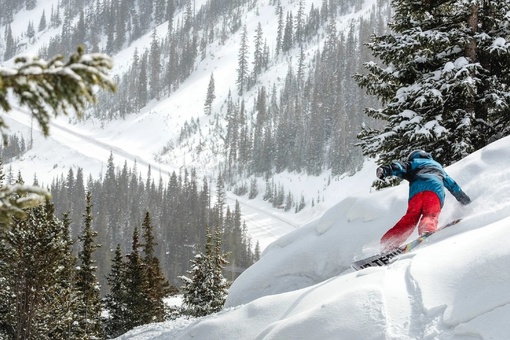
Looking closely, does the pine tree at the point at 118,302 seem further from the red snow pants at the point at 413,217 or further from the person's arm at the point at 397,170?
the red snow pants at the point at 413,217

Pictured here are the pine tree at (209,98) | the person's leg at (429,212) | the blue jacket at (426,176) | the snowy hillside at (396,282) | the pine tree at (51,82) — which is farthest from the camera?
the pine tree at (209,98)

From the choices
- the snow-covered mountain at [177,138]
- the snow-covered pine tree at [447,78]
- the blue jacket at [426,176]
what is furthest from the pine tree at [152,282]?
the snow-covered mountain at [177,138]

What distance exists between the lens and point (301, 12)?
177m

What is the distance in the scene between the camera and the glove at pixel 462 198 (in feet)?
26.7

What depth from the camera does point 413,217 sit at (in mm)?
8242

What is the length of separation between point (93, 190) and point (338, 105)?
70.3 meters

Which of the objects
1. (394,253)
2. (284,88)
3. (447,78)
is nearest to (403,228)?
(394,253)

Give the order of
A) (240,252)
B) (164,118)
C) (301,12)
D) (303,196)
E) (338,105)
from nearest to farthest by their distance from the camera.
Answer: (240,252) → (303,196) → (338,105) → (164,118) → (301,12)

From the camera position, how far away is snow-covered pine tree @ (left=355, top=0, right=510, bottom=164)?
12250 mm

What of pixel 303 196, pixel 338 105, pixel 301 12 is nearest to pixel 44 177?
pixel 303 196

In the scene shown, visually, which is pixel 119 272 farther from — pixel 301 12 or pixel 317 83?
pixel 301 12

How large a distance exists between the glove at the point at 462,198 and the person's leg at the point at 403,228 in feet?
1.98

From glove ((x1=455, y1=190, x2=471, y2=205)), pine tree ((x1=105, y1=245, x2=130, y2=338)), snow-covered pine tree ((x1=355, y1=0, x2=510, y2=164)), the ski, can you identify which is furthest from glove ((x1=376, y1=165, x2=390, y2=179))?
pine tree ((x1=105, y1=245, x2=130, y2=338))

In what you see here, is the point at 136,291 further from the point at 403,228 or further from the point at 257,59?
the point at 257,59
